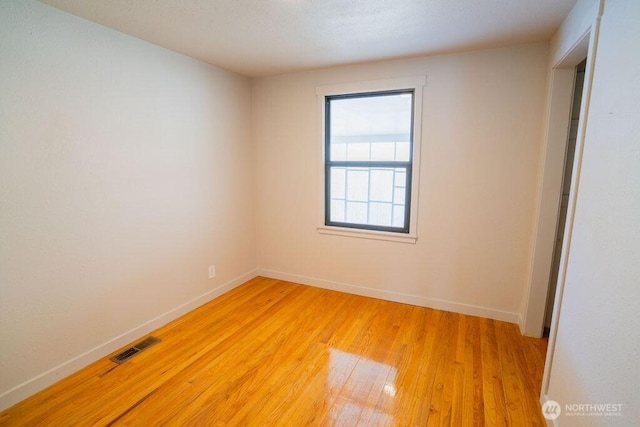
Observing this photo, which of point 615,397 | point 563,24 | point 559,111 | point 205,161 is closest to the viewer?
point 615,397

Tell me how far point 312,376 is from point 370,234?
1.59 meters

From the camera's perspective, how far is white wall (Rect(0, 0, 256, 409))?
5.96ft

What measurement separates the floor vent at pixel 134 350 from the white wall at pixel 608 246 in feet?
8.95

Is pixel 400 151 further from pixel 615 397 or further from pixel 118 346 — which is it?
pixel 118 346

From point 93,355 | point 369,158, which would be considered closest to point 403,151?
point 369,158

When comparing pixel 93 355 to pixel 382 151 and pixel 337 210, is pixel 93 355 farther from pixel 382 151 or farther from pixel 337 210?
pixel 382 151

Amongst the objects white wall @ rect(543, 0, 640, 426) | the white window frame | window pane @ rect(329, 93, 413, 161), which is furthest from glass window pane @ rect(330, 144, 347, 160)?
white wall @ rect(543, 0, 640, 426)

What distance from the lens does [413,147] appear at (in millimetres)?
2947

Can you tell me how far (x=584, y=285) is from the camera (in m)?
1.38

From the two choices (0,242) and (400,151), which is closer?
(0,242)

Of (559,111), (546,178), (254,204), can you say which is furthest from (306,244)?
(559,111)

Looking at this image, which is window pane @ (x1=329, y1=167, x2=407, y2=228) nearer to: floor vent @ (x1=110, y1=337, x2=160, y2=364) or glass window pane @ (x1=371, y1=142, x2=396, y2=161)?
glass window pane @ (x1=371, y1=142, x2=396, y2=161)

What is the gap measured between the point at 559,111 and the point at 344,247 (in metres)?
2.22

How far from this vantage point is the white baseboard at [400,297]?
9.32 feet
